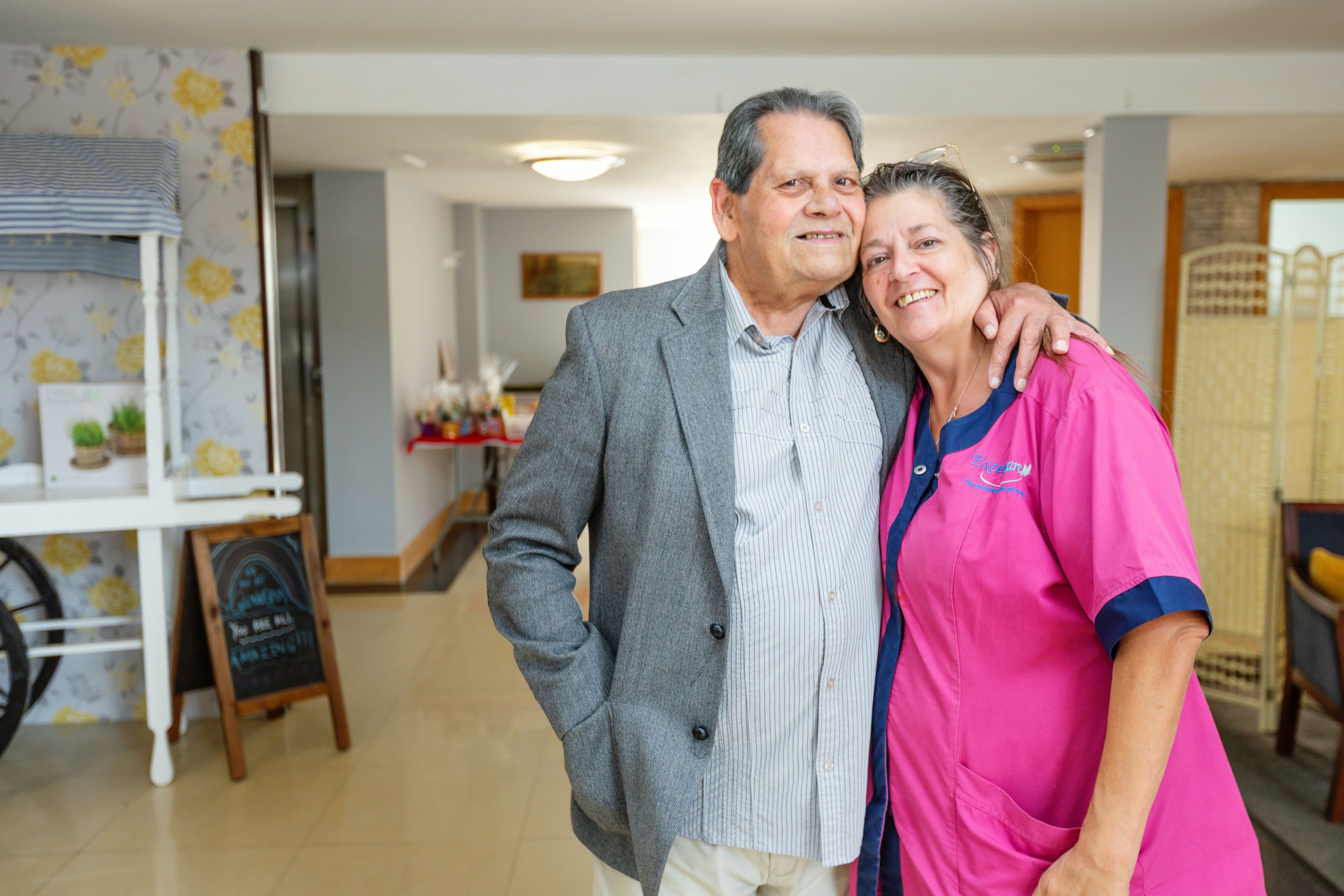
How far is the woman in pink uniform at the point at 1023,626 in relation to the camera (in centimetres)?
123

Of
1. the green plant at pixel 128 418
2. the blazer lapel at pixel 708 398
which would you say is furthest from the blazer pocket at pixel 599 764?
the green plant at pixel 128 418

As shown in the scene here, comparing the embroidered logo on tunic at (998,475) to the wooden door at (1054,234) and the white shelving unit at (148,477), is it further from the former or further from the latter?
the wooden door at (1054,234)

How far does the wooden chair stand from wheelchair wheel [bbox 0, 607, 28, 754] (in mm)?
4457

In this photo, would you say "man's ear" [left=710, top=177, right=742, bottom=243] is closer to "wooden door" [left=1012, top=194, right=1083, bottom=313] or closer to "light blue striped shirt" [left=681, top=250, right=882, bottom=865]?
"light blue striped shirt" [left=681, top=250, right=882, bottom=865]

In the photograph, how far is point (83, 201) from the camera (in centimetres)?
327

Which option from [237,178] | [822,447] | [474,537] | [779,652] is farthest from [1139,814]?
[474,537]

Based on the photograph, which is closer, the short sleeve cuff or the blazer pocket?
the short sleeve cuff

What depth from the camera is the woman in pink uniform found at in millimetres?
1228

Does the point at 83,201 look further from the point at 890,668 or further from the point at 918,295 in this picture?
the point at 890,668

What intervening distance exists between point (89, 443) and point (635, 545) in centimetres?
314

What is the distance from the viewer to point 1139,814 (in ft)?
4.10

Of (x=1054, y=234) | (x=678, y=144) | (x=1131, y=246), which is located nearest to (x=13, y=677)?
(x=678, y=144)

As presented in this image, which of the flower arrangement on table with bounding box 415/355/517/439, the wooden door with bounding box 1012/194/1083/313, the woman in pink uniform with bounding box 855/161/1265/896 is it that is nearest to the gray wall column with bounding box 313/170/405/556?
the flower arrangement on table with bounding box 415/355/517/439

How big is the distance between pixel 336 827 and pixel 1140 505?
9.49ft
